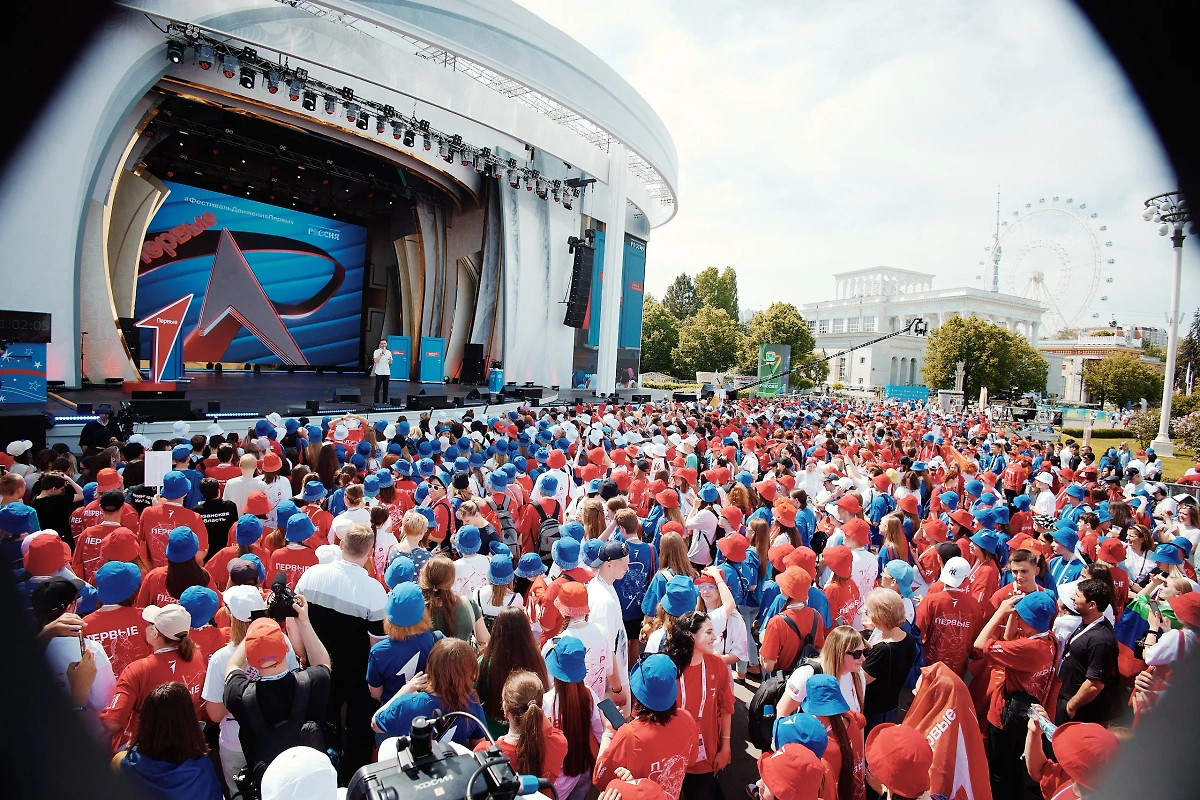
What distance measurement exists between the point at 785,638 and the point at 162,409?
13.3 m

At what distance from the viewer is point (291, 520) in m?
4.07

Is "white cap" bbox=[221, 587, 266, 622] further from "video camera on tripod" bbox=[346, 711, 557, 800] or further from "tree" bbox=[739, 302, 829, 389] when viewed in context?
"tree" bbox=[739, 302, 829, 389]

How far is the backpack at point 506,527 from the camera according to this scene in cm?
542

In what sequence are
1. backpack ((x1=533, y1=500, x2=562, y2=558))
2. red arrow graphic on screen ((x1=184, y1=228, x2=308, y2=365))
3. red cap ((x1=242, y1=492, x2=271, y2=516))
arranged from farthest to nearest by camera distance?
red arrow graphic on screen ((x1=184, y1=228, x2=308, y2=365)) → backpack ((x1=533, y1=500, x2=562, y2=558)) → red cap ((x1=242, y1=492, x2=271, y2=516))

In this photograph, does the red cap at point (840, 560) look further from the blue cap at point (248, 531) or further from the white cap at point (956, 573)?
the blue cap at point (248, 531)

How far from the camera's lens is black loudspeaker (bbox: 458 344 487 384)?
26.2 meters

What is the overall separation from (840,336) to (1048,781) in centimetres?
7412

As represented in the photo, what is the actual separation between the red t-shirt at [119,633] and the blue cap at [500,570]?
6.02ft

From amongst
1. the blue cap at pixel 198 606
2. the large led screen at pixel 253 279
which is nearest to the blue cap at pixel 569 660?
the blue cap at pixel 198 606

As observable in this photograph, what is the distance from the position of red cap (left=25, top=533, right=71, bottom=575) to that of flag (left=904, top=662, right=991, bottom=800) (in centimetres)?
472

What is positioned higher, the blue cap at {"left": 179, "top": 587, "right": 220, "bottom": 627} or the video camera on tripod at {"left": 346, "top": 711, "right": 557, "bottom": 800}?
the video camera on tripod at {"left": 346, "top": 711, "right": 557, "bottom": 800}

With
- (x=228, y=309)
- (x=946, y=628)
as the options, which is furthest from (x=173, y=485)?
(x=228, y=309)

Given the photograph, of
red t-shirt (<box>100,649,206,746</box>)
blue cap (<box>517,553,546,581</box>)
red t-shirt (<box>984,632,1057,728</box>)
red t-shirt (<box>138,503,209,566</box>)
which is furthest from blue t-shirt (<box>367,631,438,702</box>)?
red t-shirt (<box>984,632,1057,728</box>)

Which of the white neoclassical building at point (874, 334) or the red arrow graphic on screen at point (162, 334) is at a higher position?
the white neoclassical building at point (874, 334)
